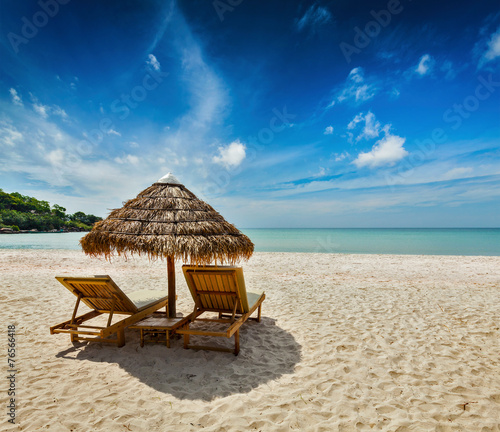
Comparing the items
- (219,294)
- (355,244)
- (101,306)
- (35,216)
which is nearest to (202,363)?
(219,294)

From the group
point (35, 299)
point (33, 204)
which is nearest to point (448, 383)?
point (35, 299)

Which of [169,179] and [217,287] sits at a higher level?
[169,179]

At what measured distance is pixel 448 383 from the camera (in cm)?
286

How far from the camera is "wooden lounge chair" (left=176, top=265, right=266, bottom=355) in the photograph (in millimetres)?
3545

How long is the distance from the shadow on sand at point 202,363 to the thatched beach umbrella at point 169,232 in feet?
3.18

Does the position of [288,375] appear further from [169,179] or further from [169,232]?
[169,179]

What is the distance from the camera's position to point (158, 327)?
142 inches

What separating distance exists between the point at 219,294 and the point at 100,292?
1.66 metres

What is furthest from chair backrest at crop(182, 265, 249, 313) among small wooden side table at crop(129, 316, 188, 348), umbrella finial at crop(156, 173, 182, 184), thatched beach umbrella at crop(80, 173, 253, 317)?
umbrella finial at crop(156, 173, 182, 184)

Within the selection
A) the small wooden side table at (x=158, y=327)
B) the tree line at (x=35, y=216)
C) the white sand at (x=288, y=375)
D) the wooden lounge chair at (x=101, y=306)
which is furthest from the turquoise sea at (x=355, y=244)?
the wooden lounge chair at (x=101, y=306)

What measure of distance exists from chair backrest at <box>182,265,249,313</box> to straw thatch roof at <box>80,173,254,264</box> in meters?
0.19

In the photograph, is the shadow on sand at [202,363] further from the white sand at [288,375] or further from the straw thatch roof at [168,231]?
the straw thatch roof at [168,231]

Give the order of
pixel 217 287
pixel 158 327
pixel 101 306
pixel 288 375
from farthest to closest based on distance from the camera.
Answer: pixel 101 306, pixel 217 287, pixel 158 327, pixel 288 375

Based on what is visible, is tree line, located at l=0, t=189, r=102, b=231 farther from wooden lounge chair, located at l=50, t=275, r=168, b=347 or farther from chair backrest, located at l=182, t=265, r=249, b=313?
chair backrest, located at l=182, t=265, r=249, b=313
